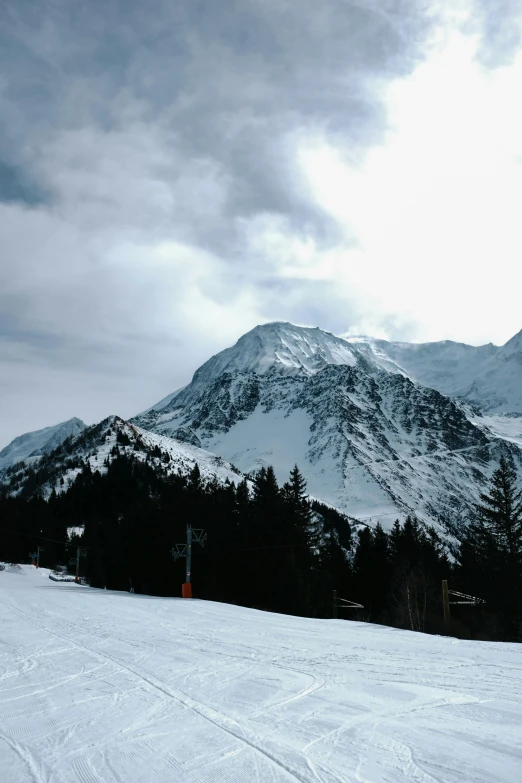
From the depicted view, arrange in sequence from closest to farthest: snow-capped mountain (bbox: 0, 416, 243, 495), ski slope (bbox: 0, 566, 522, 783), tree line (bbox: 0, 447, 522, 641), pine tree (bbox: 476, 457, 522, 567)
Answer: ski slope (bbox: 0, 566, 522, 783)
pine tree (bbox: 476, 457, 522, 567)
tree line (bbox: 0, 447, 522, 641)
snow-capped mountain (bbox: 0, 416, 243, 495)

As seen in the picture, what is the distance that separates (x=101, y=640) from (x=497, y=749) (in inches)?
340

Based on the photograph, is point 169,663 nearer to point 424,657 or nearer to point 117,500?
point 424,657

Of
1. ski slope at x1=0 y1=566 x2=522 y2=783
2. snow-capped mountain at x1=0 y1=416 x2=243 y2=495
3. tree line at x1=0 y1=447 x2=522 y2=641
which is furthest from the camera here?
snow-capped mountain at x1=0 y1=416 x2=243 y2=495

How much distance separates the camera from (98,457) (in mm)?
162875

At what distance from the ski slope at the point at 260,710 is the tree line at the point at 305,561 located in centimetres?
2323

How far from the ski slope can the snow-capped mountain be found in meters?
140

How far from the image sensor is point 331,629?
42.3 feet

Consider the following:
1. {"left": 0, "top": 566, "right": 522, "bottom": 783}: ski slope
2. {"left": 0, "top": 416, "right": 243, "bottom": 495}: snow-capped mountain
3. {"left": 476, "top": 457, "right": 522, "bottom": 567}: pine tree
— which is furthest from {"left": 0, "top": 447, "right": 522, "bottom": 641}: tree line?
{"left": 0, "top": 416, "right": 243, "bottom": 495}: snow-capped mountain

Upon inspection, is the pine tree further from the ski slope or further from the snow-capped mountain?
the snow-capped mountain

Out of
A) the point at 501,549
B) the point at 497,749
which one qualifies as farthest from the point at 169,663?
the point at 501,549

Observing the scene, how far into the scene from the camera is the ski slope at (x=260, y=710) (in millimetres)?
4262

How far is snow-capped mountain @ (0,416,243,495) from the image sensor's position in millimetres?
155625

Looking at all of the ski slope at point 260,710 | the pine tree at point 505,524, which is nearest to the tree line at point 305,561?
the pine tree at point 505,524

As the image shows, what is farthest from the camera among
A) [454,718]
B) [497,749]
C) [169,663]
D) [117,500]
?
[117,500]
